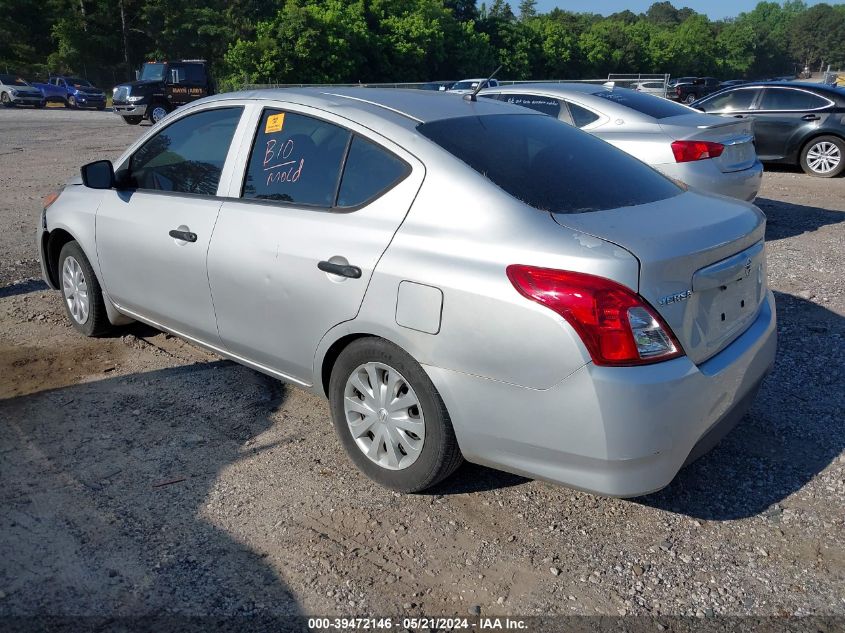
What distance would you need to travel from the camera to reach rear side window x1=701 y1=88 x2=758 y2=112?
43.0ft

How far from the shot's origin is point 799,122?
41.7ft

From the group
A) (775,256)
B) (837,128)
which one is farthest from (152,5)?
(775,256)

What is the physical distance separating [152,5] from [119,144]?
116ft

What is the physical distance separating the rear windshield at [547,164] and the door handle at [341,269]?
657 mm

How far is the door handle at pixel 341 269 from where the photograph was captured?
3.19 meters

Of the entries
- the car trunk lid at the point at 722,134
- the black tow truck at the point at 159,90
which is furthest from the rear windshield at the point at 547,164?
the black tow truck at the point at 159,90

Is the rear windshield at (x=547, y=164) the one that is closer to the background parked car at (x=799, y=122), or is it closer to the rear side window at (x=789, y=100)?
the background parked car at (x=799, y=122)

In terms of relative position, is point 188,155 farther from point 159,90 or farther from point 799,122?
point 159,90

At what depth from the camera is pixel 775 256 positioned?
734cm

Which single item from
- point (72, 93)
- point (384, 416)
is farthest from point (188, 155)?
point (72, 93)

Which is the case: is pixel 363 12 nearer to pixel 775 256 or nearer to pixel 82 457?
pixel 775 256

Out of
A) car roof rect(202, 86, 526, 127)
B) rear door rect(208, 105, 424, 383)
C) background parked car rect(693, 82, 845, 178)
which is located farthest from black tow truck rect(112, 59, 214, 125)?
rear door rect(208, 105, 424, 383)

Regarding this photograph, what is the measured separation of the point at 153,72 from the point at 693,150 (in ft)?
77.2

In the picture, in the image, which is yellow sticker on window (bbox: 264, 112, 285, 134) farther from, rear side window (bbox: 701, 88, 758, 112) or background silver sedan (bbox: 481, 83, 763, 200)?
rear side window (bbox: 701, 88, 758, 112)
